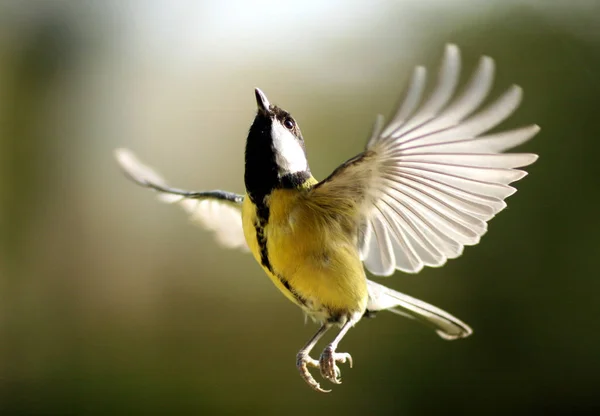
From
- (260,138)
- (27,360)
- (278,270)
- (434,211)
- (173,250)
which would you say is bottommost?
(27,360)

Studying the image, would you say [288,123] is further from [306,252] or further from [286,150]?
[306,252]

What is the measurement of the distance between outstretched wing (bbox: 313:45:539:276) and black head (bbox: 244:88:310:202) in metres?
0.07

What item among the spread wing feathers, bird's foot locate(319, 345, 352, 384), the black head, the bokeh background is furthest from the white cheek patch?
the bokeh background

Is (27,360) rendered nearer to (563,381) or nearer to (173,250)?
(173,250)

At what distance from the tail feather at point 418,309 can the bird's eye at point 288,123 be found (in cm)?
38

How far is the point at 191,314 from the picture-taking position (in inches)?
170

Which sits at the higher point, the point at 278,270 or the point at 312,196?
the point at 312,196

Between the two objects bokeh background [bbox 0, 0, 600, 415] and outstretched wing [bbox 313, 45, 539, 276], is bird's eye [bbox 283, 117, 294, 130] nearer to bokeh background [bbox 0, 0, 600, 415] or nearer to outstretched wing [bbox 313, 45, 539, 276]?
outstretched wing [bbox 313, 45, 539, 276]

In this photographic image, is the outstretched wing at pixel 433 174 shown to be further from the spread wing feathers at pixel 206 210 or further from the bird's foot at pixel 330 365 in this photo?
the spread wing feathers at pixel 206 210

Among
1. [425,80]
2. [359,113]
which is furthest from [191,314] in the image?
[425,80]

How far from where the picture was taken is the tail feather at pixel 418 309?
145cm

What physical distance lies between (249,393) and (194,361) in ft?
1.28

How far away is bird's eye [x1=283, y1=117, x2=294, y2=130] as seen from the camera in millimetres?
1218

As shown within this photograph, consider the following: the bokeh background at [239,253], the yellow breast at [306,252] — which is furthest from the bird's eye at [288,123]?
the bokeh background at [239,253]
